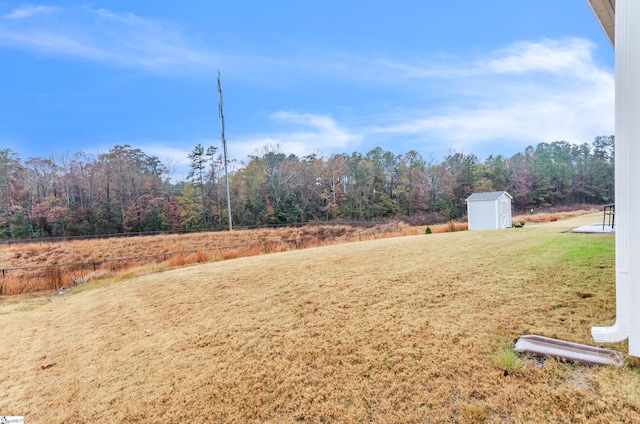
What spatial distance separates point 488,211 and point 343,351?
37.7 ft

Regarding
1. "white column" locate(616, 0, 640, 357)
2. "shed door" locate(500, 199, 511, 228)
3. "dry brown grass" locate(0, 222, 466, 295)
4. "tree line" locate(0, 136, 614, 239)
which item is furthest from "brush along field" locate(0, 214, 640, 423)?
"tree line" locate(0, 136, 614, 239)

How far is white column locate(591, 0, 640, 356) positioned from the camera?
1.48 metres

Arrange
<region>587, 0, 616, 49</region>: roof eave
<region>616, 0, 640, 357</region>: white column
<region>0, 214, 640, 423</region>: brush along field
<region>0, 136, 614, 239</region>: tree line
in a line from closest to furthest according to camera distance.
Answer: <region>616, 0, 640, 357</region>: white column
<region>0, 214, 640, 423</region>: brush along field
<region>587, 0, 616, 49</region>: roof eave
<region>0, 136, 614, 239</region>: tree line

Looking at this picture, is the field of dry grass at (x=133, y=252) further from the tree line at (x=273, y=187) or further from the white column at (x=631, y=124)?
the white column at (x=631, y=124)

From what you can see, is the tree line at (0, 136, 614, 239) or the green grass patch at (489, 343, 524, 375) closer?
the green grass patch at (489, 343, 524, 375)

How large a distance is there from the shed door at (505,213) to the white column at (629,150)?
12.0 m

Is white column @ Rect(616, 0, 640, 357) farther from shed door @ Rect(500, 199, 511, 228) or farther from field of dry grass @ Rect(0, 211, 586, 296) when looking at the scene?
shed door @ Rect(500, 199, 511, 228)

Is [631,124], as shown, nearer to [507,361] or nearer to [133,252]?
[507,361]

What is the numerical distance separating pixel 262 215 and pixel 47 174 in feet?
52.7

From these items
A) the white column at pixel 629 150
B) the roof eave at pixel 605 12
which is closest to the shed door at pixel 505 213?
the roof eave at pixel 605 12

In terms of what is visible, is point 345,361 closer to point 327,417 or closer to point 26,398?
point 327,417

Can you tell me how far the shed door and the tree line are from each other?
5332mm

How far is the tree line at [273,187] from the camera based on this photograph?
1892cm

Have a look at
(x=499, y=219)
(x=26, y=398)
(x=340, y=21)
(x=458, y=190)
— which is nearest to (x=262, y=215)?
(x=458, y=190)
